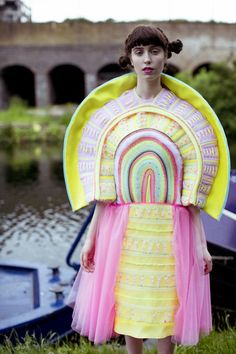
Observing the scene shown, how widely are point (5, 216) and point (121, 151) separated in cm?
806

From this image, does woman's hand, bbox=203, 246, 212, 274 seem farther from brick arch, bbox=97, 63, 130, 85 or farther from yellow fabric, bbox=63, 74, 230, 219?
brick arch, bbox=97, 63, 130, 85

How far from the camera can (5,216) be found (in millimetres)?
9602

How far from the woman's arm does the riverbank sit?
17575 millimetres

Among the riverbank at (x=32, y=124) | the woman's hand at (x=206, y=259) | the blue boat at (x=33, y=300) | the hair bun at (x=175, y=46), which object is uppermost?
the riverbank at (x=32, y=124)

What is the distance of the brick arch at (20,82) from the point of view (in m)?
25.9

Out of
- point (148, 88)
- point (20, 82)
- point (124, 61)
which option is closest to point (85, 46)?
point (20, 82)

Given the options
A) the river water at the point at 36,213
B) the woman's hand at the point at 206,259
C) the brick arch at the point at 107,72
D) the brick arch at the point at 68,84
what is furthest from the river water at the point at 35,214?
the brick arch at the point at 68,84

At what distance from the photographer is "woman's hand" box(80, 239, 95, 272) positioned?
1.91 m

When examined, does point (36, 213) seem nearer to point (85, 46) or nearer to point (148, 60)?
point (148, 60)

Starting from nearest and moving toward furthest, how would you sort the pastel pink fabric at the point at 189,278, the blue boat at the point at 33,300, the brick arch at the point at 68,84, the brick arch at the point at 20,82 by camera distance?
the pastel pink fabric at the point at 189,278
the blue boat at the point at 33,300
the brick arch at the point at 20,82
the brick arch at the point at 68,84

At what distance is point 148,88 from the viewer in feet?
6.15

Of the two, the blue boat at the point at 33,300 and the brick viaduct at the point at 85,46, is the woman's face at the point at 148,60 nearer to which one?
the blue boat at the point at 33,300

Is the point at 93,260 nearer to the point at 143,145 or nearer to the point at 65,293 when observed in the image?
the point at 143,145

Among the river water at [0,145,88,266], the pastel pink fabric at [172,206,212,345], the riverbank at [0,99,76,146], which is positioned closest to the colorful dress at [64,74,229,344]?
the pastel pink fabric at [172,206,212,345]
